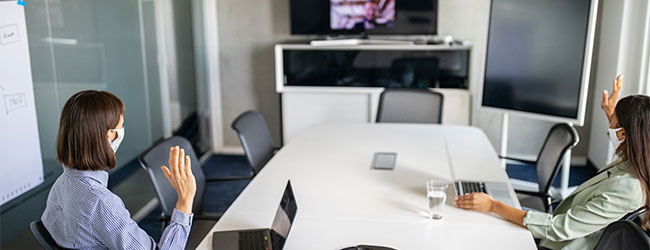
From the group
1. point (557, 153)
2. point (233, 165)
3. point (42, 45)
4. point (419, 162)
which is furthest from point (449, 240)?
point (233, 165)

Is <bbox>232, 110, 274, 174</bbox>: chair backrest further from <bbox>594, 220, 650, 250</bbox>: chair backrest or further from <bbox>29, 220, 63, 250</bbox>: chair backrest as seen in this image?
<bbox>594, 220, 650, 250</bbox>: chair backrest

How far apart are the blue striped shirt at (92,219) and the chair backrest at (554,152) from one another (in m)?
2.00

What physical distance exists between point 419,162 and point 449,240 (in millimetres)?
1067

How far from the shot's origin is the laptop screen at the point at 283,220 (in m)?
1.98

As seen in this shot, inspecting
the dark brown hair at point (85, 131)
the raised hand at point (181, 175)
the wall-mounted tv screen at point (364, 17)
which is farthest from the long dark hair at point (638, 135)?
the wall-mounted tv screen at point (364, 17)

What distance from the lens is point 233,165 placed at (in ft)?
18.0

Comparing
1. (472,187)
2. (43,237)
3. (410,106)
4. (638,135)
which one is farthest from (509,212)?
(410,106)

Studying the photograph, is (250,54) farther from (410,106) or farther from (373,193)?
(373,193)

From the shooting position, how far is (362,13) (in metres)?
5.24

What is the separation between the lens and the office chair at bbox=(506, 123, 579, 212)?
115 inches

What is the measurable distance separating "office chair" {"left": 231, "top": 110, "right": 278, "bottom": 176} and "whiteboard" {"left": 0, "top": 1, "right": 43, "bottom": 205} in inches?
41.5

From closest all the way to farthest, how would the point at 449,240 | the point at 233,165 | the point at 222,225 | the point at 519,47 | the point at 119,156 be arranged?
the point at 449,240 < the point at 222,225 < the point at 119,156 < the point at 519,47 < the point at 233,165

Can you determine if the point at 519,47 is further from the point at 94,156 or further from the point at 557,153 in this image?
the point at 94,156

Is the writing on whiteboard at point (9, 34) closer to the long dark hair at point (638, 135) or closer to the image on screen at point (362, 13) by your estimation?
the long dark hair at point (638, 135)
